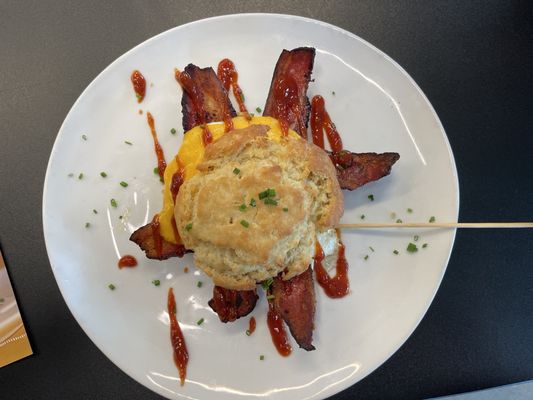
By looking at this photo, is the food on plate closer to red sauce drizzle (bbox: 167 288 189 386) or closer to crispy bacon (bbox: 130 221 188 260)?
crispy bacon (bbox: 130 221 188 260)

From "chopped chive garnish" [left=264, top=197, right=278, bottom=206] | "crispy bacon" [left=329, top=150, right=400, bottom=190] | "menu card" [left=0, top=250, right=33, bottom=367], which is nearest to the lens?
"chopped chive garnish" [left=264, top=197, right=278, bottom=206]

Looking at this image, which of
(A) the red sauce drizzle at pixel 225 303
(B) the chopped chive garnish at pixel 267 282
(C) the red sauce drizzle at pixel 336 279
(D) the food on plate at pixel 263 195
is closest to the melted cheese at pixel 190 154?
(D) the food on plate at pixel 263 195

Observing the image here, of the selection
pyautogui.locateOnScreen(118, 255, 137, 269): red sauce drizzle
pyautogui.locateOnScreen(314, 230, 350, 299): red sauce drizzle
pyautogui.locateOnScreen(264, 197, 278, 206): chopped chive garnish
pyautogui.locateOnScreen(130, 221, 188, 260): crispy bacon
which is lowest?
pyautogui.locateOnScreen(314, 230, 350, 299): red sauce drizzle

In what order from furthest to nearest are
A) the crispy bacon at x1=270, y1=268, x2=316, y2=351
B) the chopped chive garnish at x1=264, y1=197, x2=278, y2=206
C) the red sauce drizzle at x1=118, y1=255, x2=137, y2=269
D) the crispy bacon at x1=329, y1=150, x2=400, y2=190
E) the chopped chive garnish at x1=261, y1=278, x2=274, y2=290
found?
the red sauce drizzle at x1=118, y1=255, x2=137, y2=269, the crispy bacon at x1=329, y1=150, x2=400, y2=190, the crispy bacon at x1=270, y1=268, x2=316, y2=351, the chopped chive garnish at x1=261, y1=278, x2=274, y2=290, the chopped chive garnish at x1=264, y1=197, x2=278, y2=206

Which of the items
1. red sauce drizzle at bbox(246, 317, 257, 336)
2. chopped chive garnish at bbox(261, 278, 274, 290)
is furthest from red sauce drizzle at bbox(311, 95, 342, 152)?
red sauce drizzle at bbox(246, 317, 257, 336)

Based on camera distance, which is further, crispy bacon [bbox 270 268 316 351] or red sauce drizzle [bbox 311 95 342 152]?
red sauce drizzle [bbox 311 95 342 152]

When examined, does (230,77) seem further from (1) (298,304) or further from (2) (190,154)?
(1) (298,304)

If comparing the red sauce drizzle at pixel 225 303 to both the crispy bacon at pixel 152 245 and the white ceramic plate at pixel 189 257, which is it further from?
the crispy bacon at pixel 152 245

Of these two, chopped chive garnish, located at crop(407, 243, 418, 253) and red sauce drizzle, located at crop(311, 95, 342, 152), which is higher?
red sauce drizzle, located at crop(311, 95, 342, 152)

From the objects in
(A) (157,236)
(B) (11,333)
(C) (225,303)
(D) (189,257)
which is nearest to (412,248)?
(C) (225,303)
